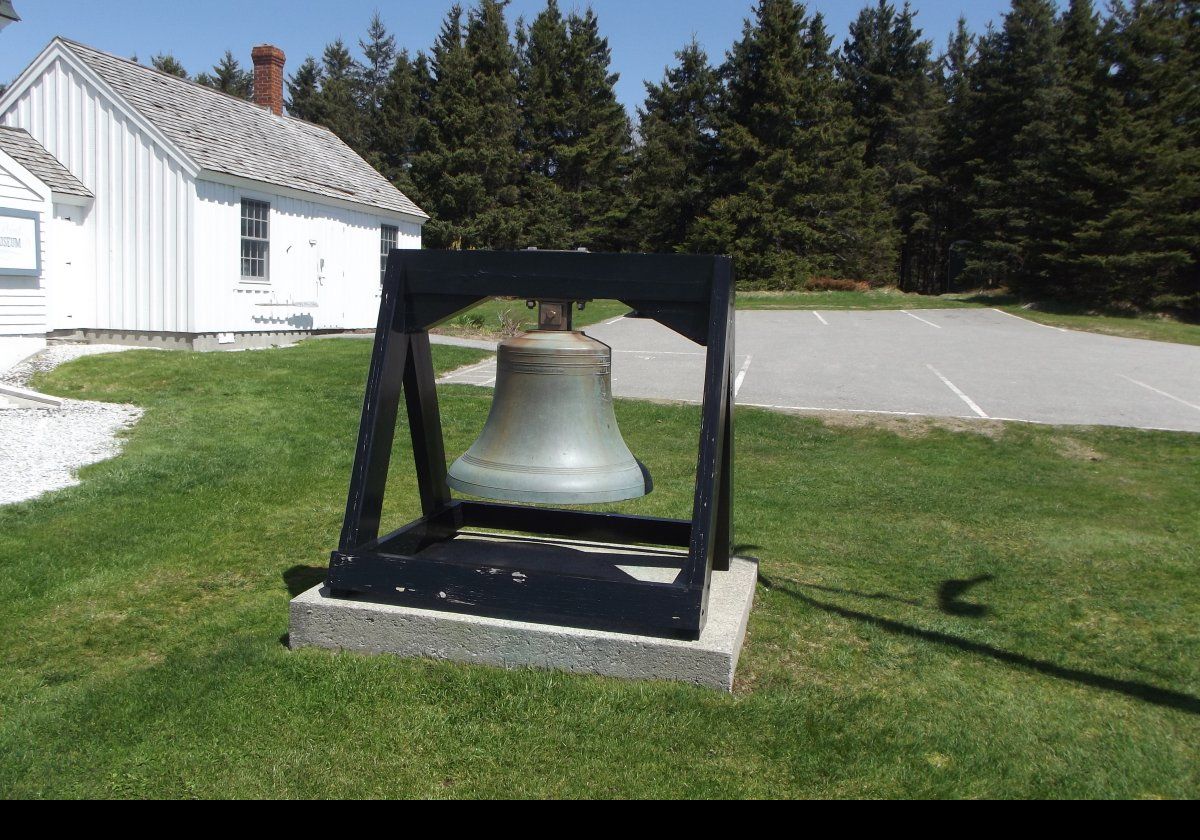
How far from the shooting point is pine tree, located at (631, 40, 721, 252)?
147 feet

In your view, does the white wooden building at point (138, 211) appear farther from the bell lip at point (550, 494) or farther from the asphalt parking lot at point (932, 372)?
the bell lip at point (550, 494)

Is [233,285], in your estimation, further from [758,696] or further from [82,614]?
[758,696]

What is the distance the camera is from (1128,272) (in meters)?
33.6

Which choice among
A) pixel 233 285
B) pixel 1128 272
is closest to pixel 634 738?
pixel 233 285

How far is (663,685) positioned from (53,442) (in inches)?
269

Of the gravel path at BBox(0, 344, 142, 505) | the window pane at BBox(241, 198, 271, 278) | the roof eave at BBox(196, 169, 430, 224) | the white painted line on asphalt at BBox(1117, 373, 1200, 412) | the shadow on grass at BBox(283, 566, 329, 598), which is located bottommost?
the shadow on grass at BBox(283, 566, 329, 598)

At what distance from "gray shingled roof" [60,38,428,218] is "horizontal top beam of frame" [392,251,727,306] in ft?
41.8

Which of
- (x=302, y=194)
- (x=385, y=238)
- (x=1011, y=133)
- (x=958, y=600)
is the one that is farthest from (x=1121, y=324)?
(x=958, y=600)

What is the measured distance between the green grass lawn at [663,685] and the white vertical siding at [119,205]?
27.9 ft

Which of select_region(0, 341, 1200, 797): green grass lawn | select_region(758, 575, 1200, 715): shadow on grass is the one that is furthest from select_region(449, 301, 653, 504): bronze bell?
select_region(758, 575, 1200, 715): shadow on grass

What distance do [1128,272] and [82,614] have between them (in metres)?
35.8

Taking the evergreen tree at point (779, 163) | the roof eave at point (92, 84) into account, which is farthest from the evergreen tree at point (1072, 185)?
the roof eave at point (92, 84)

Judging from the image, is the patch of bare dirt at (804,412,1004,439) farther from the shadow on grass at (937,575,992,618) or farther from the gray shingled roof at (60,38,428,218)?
the gray shingled roof at (60,38,428,218)

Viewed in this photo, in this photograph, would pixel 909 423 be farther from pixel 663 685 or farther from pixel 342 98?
pixel 342 98
